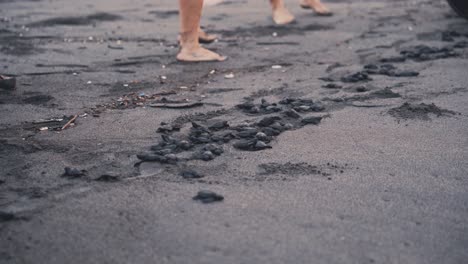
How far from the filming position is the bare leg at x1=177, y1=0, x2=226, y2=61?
4.39m

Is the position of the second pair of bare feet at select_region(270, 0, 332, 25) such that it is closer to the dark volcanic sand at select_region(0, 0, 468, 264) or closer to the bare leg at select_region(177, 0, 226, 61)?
the dark volcanic sand at select_region(0, 0, 468, 264)

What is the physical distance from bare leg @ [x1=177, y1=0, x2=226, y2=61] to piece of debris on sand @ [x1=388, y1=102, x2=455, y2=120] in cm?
191

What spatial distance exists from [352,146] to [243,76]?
1641 millimetres

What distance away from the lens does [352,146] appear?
8.44ft

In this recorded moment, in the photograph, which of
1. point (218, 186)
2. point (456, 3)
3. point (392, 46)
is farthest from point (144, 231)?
point (456, 3)

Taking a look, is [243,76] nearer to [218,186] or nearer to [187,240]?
[218,186]

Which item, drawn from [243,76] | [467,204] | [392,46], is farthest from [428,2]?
[467,204]

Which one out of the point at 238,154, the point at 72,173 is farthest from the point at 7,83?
the point at 238,154

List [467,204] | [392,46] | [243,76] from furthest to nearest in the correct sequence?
[392,46] < [243,76] < [467,204]

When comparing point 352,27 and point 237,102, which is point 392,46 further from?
point 237,102

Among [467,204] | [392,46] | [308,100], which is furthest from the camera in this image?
[392,46]

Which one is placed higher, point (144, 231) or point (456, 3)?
point (456, 3)

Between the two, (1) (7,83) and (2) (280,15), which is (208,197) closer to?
(1) (7,83)

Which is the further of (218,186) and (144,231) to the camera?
(218,186)
